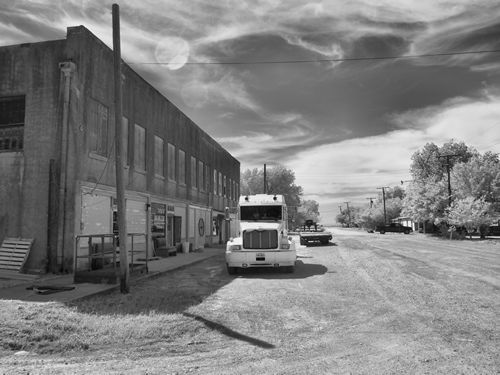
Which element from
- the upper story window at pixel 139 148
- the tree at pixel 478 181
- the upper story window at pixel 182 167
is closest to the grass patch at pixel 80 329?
the upper story window at pixel 139 148

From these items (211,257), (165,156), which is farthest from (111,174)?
(211,257)

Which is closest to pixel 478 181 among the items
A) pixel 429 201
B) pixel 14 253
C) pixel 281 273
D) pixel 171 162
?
pixel 429 201

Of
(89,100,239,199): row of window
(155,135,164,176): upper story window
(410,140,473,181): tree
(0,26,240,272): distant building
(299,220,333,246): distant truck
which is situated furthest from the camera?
(410,140,473,181): tree

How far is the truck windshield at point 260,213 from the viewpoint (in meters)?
17.1

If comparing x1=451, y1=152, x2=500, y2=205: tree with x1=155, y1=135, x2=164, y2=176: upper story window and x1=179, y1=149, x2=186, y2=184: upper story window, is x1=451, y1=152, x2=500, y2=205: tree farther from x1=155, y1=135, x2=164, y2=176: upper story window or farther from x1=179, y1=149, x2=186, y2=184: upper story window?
x1=155, y1=135, x2=164, y2=176: upper story window

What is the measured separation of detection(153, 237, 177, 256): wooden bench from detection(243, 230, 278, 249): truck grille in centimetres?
819

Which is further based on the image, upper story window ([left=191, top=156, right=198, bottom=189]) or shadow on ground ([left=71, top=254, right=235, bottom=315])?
upper story window ([left=191, top=156, right=198, bottom=189])

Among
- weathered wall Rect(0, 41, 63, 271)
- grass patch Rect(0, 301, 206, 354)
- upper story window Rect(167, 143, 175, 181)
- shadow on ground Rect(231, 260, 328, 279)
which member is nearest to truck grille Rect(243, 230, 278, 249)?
shadow on ground Rect(231, 260, 328, 279)

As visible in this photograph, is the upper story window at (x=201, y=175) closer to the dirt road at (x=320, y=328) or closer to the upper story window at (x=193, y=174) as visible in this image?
the upper story window at (x=193, y=174)

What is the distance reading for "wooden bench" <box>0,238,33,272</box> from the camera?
45.2 feet

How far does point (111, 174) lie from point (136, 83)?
17.3 feet

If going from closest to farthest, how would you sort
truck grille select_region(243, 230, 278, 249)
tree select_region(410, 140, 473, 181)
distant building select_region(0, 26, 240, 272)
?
distant building select_region(0, 26, 240, 272)
truck grille select_region(243, 230, 278, 249)
tree select_region(410, 140, 473, 181)

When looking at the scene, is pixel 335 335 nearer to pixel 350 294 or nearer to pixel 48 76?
A: pixel 350 294

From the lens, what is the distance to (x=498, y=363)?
518 centimetres
